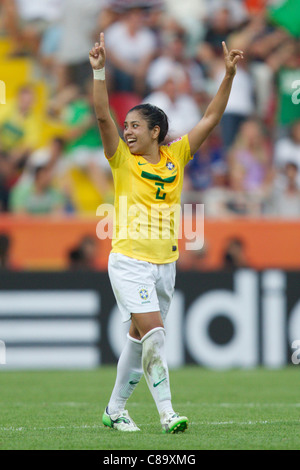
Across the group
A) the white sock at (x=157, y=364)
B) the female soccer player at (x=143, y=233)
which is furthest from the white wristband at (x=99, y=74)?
the white sock at (x=157, y=364)

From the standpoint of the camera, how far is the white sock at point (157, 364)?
571 centimetres

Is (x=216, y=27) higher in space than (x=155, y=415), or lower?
higher

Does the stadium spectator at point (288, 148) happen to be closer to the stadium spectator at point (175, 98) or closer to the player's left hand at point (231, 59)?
the stadium spectator at point (175, 98)

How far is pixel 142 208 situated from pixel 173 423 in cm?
138

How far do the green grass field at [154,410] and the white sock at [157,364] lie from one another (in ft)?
0.79

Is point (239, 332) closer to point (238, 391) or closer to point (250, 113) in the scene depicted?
point (238, 391)

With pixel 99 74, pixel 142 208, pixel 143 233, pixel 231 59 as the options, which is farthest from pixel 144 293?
pixel 231 59

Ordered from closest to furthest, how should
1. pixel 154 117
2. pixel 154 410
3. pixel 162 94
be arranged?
pixel 154 117 < pixel 154 410 < pixel 162 94

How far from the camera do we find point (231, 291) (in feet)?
37.0

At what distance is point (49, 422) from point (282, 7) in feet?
32.3

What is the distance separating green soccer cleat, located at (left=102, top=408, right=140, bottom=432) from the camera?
5922 mm

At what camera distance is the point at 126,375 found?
607 cm

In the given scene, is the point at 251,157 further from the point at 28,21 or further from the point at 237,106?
the point at 28,21

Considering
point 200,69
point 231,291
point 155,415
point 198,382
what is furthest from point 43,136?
point 155,415
